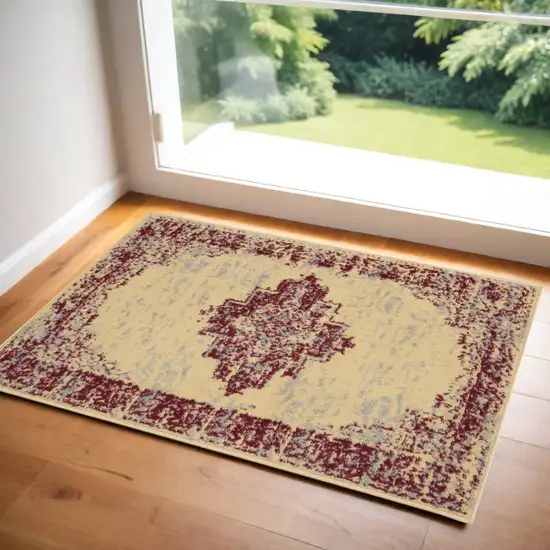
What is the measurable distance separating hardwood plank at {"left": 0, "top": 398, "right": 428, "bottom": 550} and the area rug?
0.03 m

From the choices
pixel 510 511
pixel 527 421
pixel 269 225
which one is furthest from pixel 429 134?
pixel 510 511

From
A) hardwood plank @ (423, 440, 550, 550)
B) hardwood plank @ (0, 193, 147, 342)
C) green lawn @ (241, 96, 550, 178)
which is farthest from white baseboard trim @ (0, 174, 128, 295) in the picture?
hardwood plank @ (423, 440, 550, 550)

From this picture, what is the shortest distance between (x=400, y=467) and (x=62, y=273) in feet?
4.30

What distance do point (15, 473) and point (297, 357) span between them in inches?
30.2

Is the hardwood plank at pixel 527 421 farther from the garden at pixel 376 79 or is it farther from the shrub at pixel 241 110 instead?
the shrub at pixel 241 110

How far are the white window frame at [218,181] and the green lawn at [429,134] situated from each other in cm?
24

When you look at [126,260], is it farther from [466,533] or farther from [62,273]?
[466,533]

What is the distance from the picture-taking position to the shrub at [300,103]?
2.83 m

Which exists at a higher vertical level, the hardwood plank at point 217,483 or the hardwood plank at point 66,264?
the hardwood plank at point 66,264

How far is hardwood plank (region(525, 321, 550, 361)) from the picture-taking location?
215 cm

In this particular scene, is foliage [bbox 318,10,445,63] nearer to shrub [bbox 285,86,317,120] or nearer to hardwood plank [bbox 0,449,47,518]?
shrub [bbox 285,86,317,120]

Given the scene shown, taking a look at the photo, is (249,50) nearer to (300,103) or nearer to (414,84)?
(300,103)

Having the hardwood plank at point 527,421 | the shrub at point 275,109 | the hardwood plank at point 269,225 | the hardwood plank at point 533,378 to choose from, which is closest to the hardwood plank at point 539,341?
the hardwood plank at point 533,378

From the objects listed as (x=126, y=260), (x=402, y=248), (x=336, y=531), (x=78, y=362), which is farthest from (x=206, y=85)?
(x=336, y=531)
